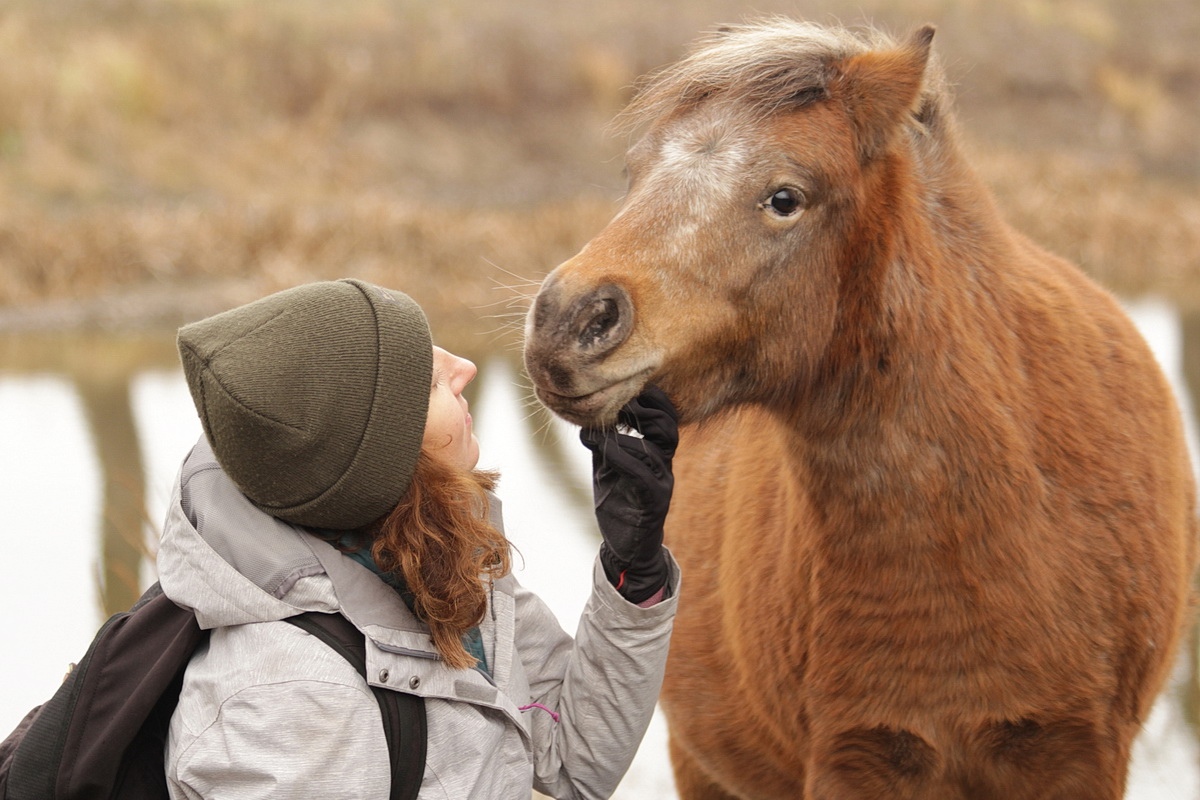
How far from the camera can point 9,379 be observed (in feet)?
26.9

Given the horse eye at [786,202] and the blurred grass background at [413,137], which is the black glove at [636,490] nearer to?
the horse eye at [786,202]

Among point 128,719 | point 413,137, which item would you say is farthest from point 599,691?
point 413,137

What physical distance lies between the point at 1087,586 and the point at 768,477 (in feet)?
2.52

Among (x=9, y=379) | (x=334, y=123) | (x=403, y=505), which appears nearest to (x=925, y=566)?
(x=403, y=505)

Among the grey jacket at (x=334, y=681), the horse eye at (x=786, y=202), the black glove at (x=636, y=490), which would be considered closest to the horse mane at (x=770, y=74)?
the horse eye at (x=786, y=202)

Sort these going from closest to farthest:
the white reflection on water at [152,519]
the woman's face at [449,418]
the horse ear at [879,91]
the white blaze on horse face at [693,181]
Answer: the woman's face at [449,418]
the white blaze on horse face at [693,181]
the horse ear at [879,91]
the white reflection on water at [152,519]

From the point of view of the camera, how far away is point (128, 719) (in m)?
1.65

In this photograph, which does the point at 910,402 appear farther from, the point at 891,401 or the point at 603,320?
the point at 603,320

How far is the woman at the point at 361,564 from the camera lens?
65.2 inches

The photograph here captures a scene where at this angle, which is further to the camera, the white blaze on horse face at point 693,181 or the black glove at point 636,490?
the white blaze on horse face at point 693,181

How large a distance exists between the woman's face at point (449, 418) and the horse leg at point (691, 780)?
168 centimetres

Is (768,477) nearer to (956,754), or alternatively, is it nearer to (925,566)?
(925,566)

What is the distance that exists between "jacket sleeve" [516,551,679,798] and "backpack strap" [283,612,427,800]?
373mm

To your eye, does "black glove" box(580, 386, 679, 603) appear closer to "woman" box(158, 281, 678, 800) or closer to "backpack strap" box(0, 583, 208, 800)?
"woman" box(158, 281, 678, 800)
